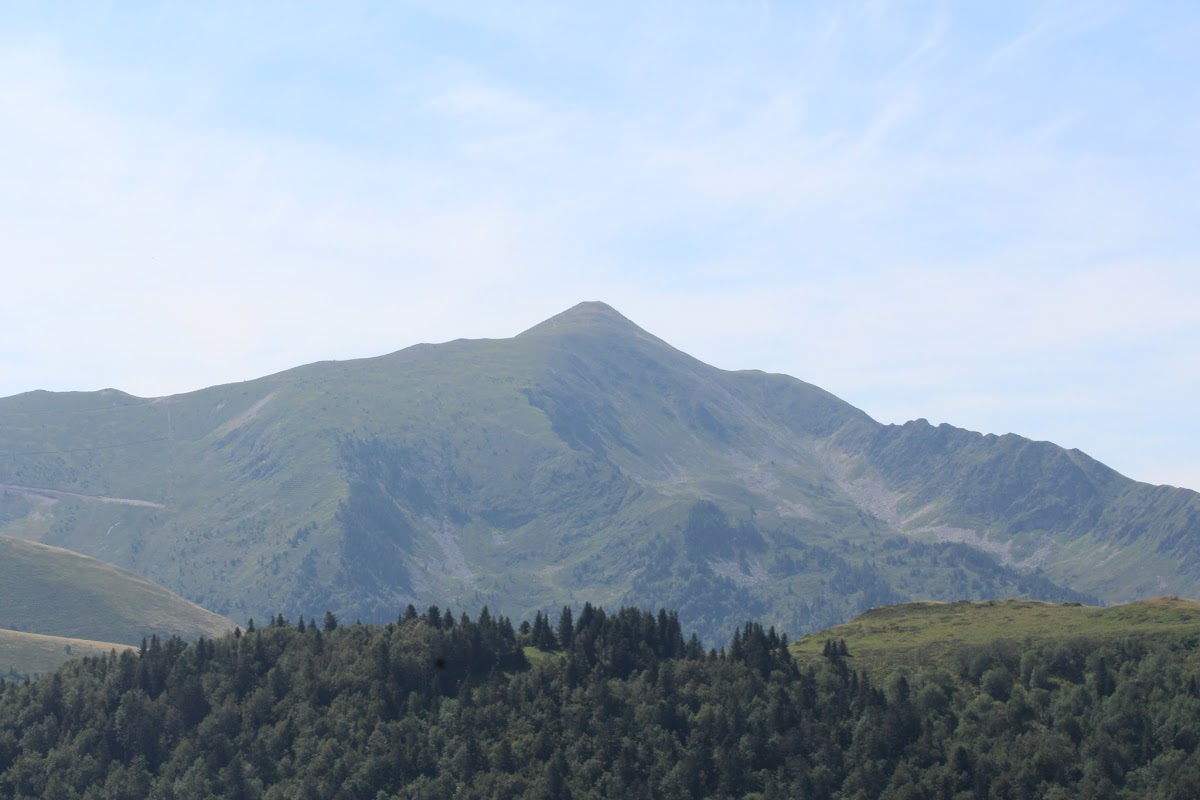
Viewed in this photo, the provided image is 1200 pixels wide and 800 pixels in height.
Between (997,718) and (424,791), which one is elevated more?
(997,718)

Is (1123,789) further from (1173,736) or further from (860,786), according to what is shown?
(860,786)

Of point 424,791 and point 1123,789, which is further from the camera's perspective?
point 424,791

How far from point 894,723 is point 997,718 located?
1482 centimetres

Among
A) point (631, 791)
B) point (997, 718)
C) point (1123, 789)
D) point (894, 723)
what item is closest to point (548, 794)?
point (631, 791)

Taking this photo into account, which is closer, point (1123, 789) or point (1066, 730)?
point (1123, 789)

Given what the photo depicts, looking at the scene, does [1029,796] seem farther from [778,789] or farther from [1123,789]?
[778,789]

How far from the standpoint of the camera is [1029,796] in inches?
7210

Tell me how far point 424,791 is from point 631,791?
30342 millimetres

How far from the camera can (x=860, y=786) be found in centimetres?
19062

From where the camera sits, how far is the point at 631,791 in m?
195

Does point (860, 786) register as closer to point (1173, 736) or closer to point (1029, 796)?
point (1029, 796)

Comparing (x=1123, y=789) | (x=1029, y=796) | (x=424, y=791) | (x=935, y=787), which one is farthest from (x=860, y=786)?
(x=424, y=791)

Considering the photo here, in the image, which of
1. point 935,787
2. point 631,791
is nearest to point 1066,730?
point 935,787

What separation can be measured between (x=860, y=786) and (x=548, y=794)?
43863mm
